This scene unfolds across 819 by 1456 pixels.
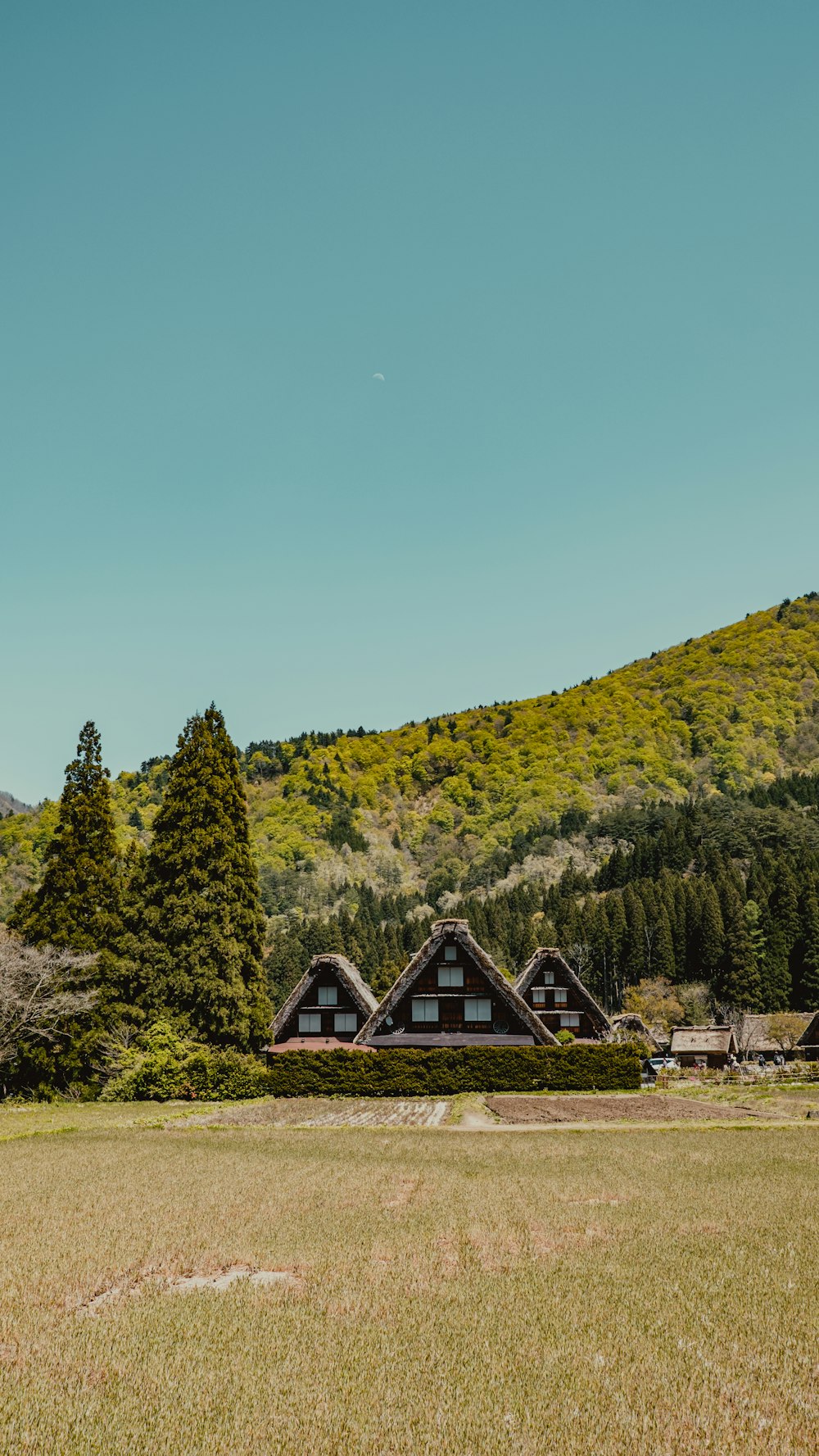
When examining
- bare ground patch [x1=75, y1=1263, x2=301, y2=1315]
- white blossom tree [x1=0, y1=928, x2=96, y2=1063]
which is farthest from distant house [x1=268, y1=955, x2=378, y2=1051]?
bare ground patch [x1=75, y1=1263, x2=301, y2=1315]

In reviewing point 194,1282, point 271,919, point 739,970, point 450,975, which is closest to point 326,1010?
point 450,975

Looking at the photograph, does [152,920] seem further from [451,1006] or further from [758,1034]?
[758,1034]

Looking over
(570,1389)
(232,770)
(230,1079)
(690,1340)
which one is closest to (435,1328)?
(570,1389)

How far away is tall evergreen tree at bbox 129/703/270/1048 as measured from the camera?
38.8 meters

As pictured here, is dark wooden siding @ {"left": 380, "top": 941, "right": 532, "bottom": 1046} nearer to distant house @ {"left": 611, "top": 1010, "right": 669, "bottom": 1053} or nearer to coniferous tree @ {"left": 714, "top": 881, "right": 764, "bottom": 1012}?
distant house @ {"left": 611, "top": 1010, "right": 669, "bottom": 1053}

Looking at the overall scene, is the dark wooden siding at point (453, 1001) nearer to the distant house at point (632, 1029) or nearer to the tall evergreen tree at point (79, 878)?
the tall evergreen tree at point (79, 878)

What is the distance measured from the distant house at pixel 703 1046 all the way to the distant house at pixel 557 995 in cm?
2252

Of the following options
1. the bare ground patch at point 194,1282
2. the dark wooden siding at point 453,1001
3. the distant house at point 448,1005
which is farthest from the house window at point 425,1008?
the bare ground patch at point 194,1282

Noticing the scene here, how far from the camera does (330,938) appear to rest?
368 ft

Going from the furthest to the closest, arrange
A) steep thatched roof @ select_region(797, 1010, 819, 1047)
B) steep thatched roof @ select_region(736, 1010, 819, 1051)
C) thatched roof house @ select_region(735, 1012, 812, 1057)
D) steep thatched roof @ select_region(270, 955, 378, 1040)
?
steep thatched roof @ select_region(736, 1010, 819, 1051) → thatched roof house @ select_region(735, 1012, 812, 1057) → steep thatched roof @ select_region(797, 1010, 819, 1047) → steep thatched roof @ select_region(270, 955, 378, 1040)

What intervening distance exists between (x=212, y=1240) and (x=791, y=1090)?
40.7 meters

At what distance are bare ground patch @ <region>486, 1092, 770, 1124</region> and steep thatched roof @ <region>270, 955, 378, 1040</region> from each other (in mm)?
14726

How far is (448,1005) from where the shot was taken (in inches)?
1756

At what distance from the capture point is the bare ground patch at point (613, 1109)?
29453mm
